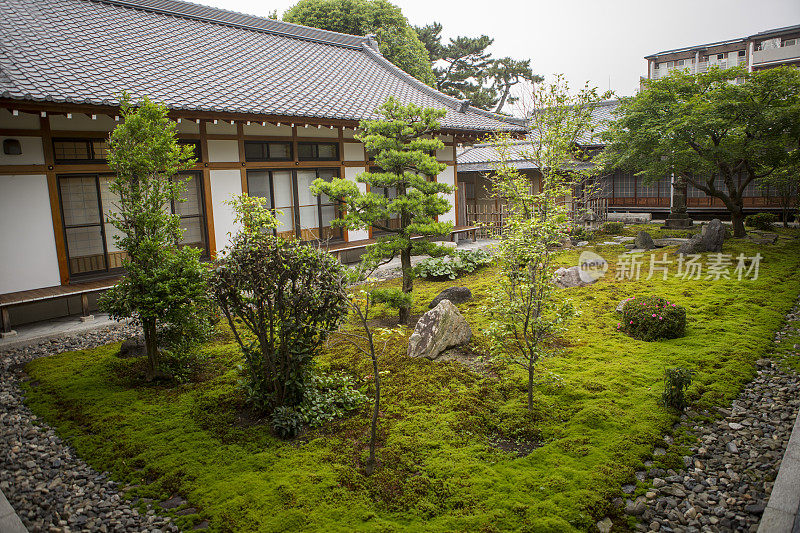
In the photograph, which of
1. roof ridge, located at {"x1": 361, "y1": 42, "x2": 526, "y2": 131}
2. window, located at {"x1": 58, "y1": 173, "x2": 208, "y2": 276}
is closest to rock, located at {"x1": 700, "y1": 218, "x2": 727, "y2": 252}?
roof ridge, located at {"x1": 361, "y1": 42, "x2": 526, "y2": 131}

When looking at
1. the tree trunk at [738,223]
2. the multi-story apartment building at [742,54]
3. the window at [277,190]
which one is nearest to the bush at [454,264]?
the window at [277,190]

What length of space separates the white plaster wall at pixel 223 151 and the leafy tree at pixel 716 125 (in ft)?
43.6

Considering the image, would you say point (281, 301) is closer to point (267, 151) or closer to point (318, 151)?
point (267, 151)

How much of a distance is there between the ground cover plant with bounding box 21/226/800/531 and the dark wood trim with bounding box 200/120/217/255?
145 inches

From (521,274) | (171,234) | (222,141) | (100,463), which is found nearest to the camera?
(100,463)

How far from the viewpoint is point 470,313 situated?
1023 cm

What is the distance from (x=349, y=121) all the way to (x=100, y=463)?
33.5ft

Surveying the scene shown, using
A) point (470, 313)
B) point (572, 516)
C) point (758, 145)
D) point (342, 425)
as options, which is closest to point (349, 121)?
point (470, 313)

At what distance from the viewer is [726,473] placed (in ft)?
16.4

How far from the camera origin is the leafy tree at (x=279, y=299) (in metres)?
5.78

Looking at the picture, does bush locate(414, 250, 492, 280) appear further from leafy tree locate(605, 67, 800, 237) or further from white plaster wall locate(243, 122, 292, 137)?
leafy tree locate(605, 67, 800, 237)

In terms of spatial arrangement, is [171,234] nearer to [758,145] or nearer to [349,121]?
[349,121]

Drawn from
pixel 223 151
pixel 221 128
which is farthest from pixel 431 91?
pixel 223 151

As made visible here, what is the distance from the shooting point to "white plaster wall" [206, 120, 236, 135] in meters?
11.9
